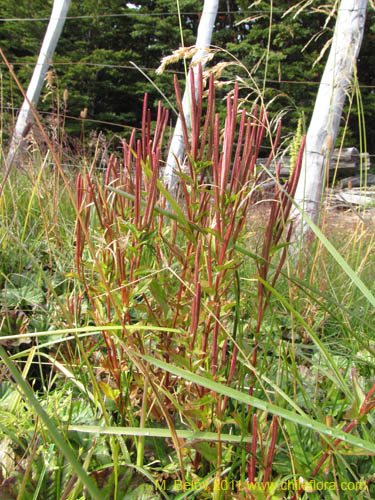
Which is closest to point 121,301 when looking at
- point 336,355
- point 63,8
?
point 336,355

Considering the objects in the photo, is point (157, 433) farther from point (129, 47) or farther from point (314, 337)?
point (129, 47)

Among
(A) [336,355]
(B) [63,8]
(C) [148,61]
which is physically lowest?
(A) [336,355]

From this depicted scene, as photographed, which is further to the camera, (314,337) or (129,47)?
(129,47)

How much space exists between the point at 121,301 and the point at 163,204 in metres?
0.28

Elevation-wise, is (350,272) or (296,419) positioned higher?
(350,272)

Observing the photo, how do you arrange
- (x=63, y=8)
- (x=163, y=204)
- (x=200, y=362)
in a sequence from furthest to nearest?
(x=63, y=8), (x=163, y=204), (x=200, y=362)

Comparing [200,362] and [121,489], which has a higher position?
[200,362]

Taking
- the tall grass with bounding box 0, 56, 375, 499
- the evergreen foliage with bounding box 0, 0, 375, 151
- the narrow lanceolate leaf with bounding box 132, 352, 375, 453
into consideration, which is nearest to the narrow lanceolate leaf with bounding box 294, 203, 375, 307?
the tall grass with bounding box 0, 56, 375, 499

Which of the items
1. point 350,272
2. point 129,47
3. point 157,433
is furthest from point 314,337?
point 129,47

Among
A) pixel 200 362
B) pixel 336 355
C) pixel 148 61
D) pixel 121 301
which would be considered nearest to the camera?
pixel 200 362

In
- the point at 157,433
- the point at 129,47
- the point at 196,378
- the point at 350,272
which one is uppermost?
the point at 129,47

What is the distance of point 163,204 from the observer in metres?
0.82

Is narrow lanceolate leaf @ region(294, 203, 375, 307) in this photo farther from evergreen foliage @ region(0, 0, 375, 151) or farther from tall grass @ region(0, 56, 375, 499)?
Result: evergreen foliage @ region(0, 0, 375, 151)

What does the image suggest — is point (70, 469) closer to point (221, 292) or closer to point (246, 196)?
point (221, 292)
